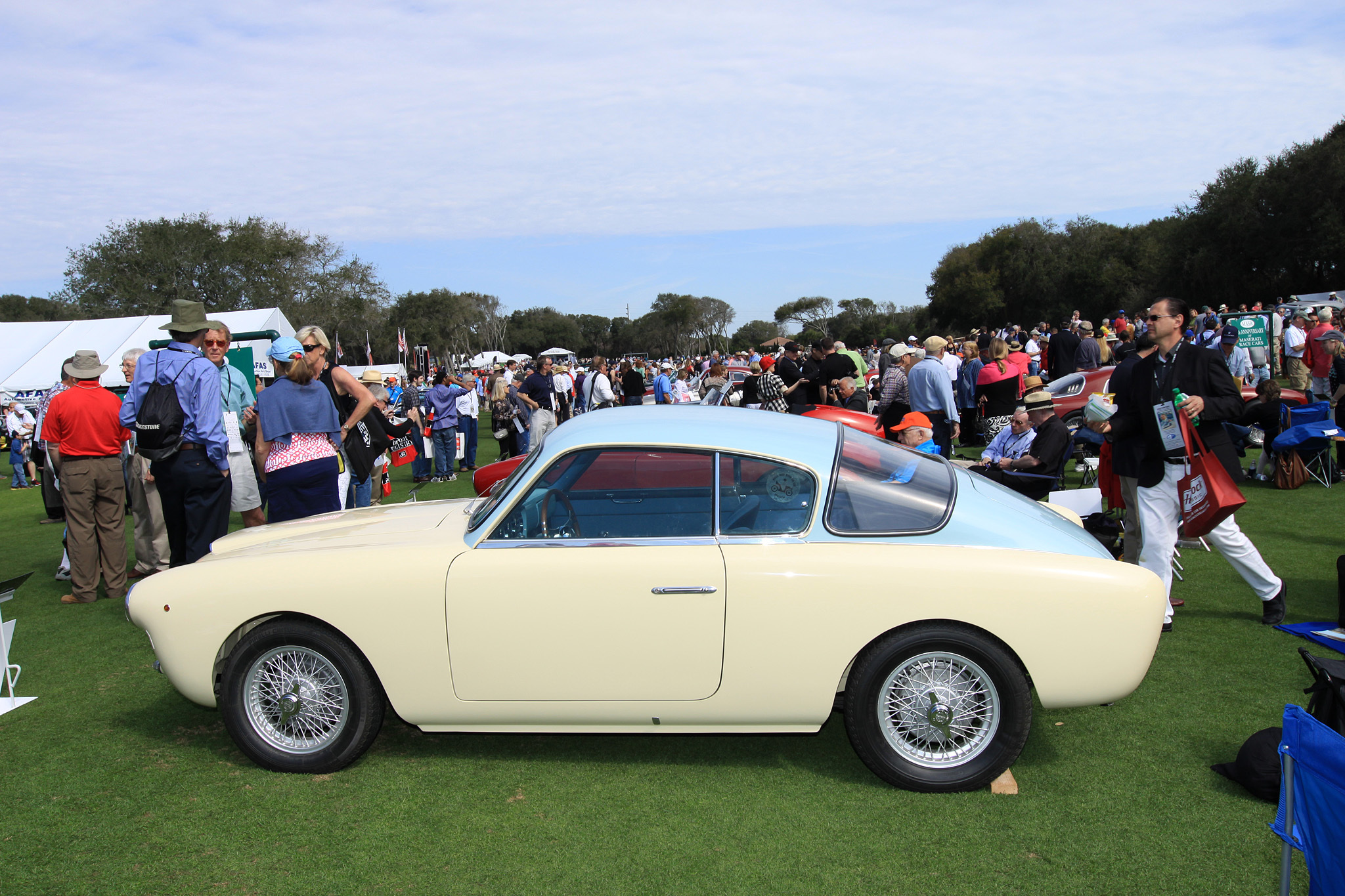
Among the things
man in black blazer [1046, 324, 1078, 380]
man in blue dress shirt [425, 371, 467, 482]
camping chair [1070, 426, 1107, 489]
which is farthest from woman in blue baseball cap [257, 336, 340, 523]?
man in black blazer [1046, 324, 1078, 380]

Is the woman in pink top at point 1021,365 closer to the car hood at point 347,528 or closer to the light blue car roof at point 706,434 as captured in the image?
the light blue car roof at point 706,434

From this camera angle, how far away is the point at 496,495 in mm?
3734

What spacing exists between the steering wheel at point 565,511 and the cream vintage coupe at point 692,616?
0.01 m

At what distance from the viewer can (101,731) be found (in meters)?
4.27

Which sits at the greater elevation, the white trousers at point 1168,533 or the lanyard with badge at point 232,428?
the lanyard with badge at point 232,428

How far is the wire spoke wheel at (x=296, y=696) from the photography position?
3629mm

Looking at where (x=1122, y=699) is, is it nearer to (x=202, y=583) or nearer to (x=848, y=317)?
(x=202, y=583)

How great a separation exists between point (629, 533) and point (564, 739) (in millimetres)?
1188

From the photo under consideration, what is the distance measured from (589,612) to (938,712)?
1446 millimetres

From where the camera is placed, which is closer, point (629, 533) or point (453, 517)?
point (629, 533)

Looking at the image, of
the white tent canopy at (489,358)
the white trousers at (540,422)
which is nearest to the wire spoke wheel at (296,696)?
the white trousers at (540,422)

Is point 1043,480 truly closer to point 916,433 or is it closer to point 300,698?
point 916,433

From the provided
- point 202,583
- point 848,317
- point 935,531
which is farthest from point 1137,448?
point 848,317

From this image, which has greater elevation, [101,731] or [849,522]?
[849,522]
